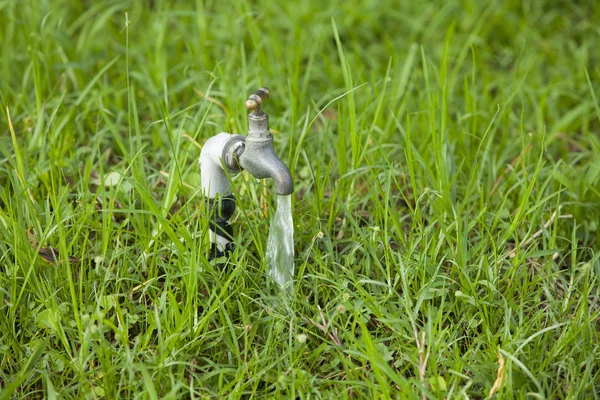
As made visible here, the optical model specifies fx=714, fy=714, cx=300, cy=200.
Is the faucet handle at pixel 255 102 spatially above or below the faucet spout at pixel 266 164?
above

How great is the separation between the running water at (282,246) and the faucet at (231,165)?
3.8 inches

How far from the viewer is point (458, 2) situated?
4.18 metres

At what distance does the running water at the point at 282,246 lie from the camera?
212cm

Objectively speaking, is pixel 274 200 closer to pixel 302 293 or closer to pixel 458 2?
pixel 302 293

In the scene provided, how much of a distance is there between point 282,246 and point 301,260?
6.2 inches

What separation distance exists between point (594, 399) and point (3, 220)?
183 centimetres

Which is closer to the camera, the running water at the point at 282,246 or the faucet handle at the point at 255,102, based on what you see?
the faucet handle at the point at 255,102

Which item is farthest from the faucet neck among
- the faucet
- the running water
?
the running water

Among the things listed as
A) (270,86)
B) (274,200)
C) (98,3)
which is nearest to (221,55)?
(270,86)

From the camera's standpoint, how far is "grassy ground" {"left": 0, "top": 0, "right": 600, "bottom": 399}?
1980mm

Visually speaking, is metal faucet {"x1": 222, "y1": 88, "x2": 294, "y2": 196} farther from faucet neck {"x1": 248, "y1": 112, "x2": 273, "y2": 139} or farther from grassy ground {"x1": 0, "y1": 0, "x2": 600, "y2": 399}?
grassy ground {"x1": 0, "y1": 0, "x2": 600, "y2": 399}

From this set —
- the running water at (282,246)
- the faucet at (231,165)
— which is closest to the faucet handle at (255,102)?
the faucet at (231,165)

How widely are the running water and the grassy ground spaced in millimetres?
37

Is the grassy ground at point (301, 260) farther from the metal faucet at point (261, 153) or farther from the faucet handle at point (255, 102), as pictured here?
the faucet handle at point (255, 102)
